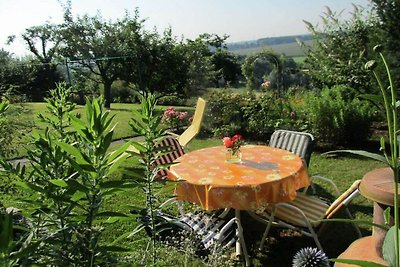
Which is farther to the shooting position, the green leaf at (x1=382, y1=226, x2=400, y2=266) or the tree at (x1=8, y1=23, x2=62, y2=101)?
the tree at (x1=8, y1=23, x2=62, y2=101)

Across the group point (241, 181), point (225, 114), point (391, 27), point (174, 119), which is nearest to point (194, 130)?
Answer: point (225, 114)

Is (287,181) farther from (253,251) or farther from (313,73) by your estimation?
(313,73)

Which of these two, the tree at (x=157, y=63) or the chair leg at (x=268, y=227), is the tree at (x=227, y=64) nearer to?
the tree at (x=157, y=63)

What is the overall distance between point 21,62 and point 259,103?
16.9 metres

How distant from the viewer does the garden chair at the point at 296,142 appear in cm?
486

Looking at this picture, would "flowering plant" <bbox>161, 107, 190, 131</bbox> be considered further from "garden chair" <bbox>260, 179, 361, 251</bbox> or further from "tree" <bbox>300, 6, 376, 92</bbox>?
"garden chair" <bbox>260, 179, 361, 251</bbox>

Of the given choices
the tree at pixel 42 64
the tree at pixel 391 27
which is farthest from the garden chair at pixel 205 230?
the tree at pixel 42 64

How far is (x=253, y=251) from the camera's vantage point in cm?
383

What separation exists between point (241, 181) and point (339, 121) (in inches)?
194

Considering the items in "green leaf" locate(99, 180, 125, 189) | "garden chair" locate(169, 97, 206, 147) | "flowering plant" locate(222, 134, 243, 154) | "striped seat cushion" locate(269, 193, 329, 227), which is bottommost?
"striped seat cushion" locate(269, 193, 329, 227)

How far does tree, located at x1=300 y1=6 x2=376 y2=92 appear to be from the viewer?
9789 millimetres

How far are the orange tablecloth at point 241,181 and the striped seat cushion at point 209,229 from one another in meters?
0.25

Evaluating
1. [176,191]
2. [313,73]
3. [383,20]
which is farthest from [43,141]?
[313,73]

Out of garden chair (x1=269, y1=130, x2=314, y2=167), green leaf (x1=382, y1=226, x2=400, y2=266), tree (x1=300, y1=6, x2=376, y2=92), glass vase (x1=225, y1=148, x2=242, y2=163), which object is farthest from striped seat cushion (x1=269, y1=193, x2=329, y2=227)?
tree (x1=300, y1=6, x2=376, y2=92)
